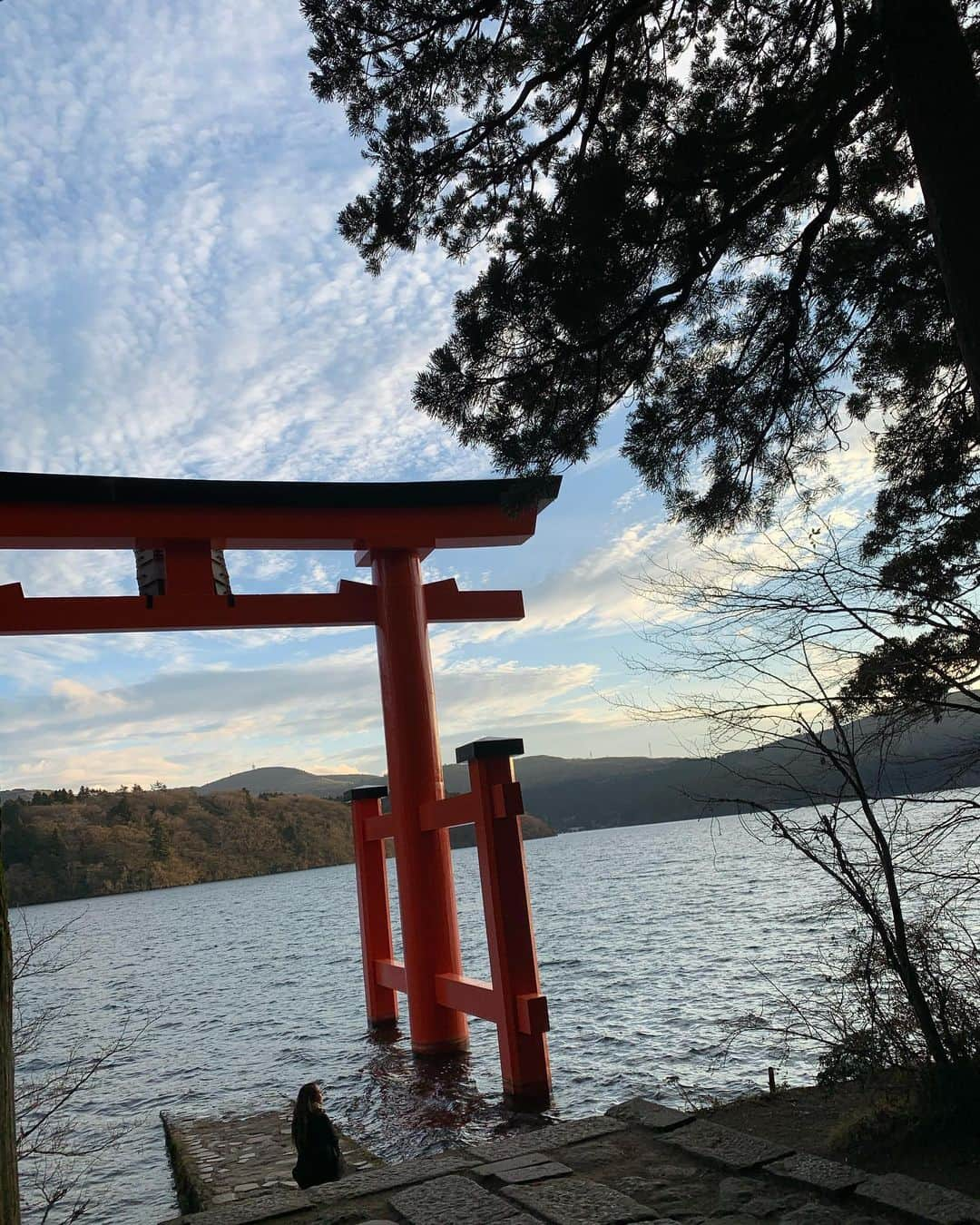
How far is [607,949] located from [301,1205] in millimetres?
17082

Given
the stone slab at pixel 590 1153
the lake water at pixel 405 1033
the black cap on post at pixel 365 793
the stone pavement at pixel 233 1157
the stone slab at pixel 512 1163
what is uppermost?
the black cap on post at pixel 365 793

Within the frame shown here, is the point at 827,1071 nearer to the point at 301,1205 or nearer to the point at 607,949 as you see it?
the point at 301,1205

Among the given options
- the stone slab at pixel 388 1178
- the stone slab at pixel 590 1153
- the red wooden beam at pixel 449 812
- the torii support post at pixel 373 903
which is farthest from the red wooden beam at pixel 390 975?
the stone slab at pixel 590 1153

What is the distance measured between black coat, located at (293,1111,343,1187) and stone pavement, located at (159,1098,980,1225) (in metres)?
1.14

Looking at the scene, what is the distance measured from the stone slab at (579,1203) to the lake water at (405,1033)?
61.7 inches

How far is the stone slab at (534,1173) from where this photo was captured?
3.48 m

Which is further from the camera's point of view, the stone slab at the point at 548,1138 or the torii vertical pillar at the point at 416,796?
the torii vertical pillar at the point at 416,796

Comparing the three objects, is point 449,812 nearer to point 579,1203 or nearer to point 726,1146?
point 726,1146

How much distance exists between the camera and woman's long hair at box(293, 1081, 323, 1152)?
4902mm

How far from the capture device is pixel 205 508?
7.47 metres

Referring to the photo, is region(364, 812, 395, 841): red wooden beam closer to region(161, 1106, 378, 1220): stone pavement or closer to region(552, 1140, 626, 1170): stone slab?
region(161, 1106, 378, 1220): stone pavement

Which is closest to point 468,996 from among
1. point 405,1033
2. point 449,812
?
point 449,812

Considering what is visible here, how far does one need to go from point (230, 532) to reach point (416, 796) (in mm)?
2729

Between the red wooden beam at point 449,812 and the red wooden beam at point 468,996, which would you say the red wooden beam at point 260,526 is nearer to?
the red wooden beam at point 449,812
